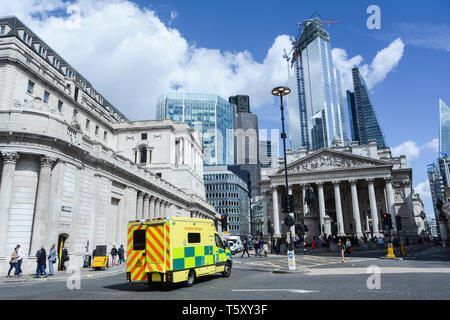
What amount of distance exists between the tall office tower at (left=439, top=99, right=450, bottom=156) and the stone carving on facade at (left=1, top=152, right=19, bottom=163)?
715 feet

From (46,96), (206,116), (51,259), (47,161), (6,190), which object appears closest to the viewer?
(51,259)

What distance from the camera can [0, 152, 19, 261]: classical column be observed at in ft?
61.0

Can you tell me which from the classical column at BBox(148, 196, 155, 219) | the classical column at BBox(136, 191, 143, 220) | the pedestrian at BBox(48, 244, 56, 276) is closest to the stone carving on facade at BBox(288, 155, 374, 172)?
the classical column at BBox(148, 196, 155, 219)

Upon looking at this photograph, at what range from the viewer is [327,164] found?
207ft

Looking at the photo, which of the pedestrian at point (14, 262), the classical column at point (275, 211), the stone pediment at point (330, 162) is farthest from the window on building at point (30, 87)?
the classical column at point (275, 211)

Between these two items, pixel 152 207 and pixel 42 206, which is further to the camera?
pixel 152 207

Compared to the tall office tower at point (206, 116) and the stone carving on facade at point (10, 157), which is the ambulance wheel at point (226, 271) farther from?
the tall office tower at point (206, 116)

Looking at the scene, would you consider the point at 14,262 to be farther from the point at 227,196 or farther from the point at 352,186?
the point at 227,196

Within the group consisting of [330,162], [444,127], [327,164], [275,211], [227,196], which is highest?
[444,127]

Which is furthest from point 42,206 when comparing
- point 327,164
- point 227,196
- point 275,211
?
point 227,196

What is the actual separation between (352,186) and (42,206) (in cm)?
5579

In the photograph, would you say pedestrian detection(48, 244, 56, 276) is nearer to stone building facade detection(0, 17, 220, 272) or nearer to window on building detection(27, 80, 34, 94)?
stone building facade detection(0, 17, 220, 272)

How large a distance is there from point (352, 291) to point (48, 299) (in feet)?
31.4

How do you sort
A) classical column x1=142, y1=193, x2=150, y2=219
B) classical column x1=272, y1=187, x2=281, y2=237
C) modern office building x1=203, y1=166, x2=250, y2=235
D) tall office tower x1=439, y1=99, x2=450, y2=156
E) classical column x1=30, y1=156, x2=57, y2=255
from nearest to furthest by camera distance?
classical column x1=30, y1=156, x2=57, y2=255
classical column x1=142, y1=193, x2=150, y2=219
classical column x1=272, y1=187, x2=281, y2=237
modern office building x1=203, y1=166, x2=250, y2=235
tall office tower x1=439, y1=99, x2=450, y2=156
